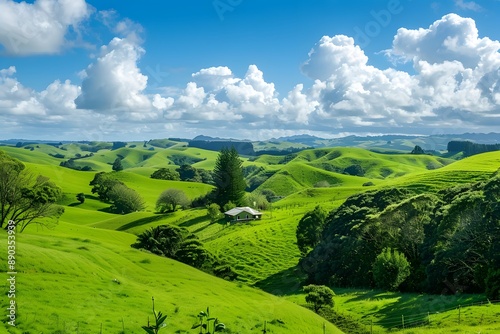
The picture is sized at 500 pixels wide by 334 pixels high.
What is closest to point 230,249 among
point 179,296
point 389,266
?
point 389,266

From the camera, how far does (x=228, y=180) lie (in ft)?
505

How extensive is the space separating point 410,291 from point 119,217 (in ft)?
355

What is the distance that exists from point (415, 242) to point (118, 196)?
135 meters

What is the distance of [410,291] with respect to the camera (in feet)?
205

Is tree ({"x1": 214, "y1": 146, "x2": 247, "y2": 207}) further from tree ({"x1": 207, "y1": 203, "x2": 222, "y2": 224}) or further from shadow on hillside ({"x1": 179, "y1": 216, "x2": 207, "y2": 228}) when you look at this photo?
tree ({"x1": 207, "y1": 203, "x2": 222, "y2": 224})

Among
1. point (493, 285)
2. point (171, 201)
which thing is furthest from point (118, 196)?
point (493, 285)

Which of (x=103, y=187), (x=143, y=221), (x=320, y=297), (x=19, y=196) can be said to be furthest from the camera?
(x=103, y=187)

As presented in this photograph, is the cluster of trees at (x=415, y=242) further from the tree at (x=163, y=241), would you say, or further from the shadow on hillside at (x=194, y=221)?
the shadow on hillside at (x=194, y=221)

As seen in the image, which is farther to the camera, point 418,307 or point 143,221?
point 143,221

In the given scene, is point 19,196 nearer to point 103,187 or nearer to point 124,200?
point 124,200

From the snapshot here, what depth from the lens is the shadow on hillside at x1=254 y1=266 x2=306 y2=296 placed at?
75.9 m

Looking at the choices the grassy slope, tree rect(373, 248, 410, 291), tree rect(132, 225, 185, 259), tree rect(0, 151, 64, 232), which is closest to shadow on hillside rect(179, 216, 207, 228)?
tree rect(132, 225, 185, 259)

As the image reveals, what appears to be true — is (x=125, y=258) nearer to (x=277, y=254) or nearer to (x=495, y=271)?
(x=495, y=271)

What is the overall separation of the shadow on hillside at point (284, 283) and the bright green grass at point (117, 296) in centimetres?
2857
